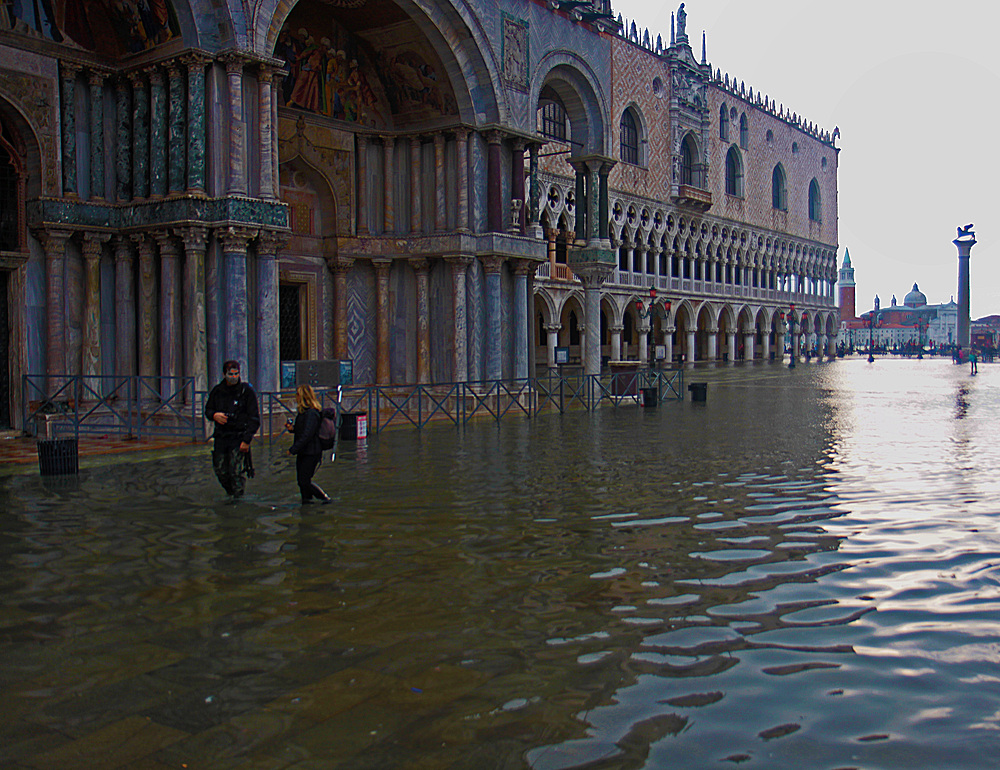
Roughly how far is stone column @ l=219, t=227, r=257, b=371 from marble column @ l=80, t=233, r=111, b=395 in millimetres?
2449

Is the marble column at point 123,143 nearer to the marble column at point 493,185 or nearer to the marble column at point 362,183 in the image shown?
the marble column at point 362,183

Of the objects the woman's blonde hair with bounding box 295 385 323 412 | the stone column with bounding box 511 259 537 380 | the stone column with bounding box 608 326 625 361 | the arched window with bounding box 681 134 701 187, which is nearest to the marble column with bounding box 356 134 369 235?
the stone column with bounding box 511 259 537 380

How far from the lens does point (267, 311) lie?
1527 centimetres

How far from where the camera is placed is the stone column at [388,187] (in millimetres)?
20141

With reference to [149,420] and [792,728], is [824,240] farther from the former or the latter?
[792,728]

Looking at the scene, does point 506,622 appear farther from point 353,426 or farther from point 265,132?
point 265,132

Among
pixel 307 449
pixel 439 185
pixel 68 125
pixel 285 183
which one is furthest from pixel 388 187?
pixel 307 449

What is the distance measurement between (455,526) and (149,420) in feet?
30.2

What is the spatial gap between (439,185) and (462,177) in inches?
24.0

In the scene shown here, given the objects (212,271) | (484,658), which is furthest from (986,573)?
(212,271)

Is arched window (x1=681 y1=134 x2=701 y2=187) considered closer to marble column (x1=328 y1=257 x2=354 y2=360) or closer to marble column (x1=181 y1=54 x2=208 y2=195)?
marble column (x1=328 y1=257 x2=354 y2=360)

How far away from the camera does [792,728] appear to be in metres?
3.66

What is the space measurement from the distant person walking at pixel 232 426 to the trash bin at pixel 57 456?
8.70 ft

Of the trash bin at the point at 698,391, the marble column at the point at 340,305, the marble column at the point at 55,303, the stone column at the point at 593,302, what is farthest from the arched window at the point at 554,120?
the marble column at the point at 55,303
